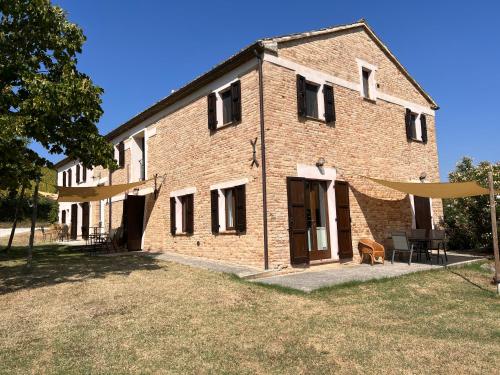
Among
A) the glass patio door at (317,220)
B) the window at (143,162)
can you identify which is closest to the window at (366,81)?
the glass patio door at (317,220)

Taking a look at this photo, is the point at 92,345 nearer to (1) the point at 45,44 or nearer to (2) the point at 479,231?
(1) the point at 45,44

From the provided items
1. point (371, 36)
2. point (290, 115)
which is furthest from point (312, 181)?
point (371, 36)

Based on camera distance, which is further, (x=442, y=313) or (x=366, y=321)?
(x=442, y=313)

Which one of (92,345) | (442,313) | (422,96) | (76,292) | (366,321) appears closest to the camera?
(92,345)

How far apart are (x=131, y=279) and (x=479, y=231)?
47.8ft

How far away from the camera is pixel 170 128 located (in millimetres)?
15203

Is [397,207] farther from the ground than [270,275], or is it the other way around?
[397,207]

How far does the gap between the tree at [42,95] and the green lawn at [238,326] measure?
287 centimetres

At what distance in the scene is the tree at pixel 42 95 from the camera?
821cm

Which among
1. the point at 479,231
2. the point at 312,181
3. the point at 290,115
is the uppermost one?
the point at 290,115

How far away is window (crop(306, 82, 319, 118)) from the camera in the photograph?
12.1 m

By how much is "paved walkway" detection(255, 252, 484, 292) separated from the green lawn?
40 centimetres

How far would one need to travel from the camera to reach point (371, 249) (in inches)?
472

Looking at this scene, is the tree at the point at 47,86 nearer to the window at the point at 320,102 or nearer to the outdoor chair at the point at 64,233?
the window at the point at 320,102
